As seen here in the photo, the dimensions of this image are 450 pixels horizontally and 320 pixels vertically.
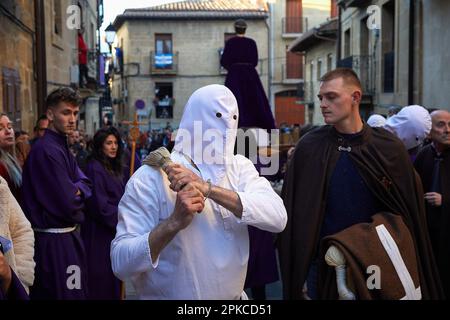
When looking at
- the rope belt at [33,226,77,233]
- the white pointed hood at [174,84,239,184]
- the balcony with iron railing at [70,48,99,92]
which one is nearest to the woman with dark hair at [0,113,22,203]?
the rope belt at [33,226,77,233]

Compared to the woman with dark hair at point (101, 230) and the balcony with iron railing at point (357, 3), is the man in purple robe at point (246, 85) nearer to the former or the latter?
the woman with dark hair at point (101, 230)

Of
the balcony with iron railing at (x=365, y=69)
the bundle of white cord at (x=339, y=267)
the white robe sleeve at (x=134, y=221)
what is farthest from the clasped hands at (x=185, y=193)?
the balcony with iron railing at (x=365, y=69)

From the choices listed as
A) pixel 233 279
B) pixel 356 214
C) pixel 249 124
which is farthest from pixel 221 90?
pixel 249 124

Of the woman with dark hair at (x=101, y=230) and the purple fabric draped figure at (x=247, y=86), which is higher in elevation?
the purple fabric draped figure at (x=247, y=86)

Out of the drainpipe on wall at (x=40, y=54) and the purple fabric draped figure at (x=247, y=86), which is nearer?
the purple fabric draped figure at (x=247, y=86)

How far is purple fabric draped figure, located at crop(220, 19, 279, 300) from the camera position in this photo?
487 centimetres

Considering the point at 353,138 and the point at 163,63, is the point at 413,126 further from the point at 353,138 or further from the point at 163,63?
the point at 163,63

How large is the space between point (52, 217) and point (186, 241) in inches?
84.7

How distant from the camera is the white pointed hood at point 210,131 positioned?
2.51 meters

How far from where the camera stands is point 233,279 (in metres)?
2.51

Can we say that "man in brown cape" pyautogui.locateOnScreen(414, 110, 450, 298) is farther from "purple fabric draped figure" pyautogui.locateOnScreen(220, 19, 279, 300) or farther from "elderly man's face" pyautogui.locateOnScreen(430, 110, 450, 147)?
"purple fabric draped figure" pyautogui.locateOnScreen(220, 19, 279, 300)

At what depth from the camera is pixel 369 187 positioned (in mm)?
3305

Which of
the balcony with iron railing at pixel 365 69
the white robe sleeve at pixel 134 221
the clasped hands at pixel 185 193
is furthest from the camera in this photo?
the balcony with iron railing at pixel 365 69
